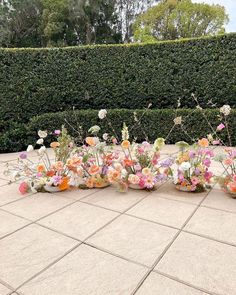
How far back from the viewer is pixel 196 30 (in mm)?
16312

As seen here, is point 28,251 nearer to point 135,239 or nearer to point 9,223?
point 9,223

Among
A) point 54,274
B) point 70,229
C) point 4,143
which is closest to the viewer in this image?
point 54,274

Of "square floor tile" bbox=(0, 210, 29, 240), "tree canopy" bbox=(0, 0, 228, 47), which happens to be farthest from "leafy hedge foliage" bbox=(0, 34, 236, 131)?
"tree canopy" bbox=(0, 0, 228, 47)

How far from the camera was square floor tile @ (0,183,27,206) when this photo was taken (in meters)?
2.44

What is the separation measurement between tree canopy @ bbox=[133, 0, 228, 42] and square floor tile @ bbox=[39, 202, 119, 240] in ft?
50.0

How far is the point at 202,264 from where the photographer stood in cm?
141

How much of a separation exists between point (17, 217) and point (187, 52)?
4.62 metres

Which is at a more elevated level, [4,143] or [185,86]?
[185,86]

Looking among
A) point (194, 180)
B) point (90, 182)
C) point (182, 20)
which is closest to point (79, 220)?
point (90, 182)

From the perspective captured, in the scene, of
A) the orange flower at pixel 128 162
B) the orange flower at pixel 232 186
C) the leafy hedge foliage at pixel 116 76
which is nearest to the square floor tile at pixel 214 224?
the orange flower at pixel 232 186

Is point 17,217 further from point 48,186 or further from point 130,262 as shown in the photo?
point 130,262

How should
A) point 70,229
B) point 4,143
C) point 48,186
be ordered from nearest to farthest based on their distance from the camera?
point 70,229, point 48,186, point 4,143

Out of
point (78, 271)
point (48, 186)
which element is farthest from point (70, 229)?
point (48, 186)

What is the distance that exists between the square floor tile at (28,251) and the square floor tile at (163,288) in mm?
557
